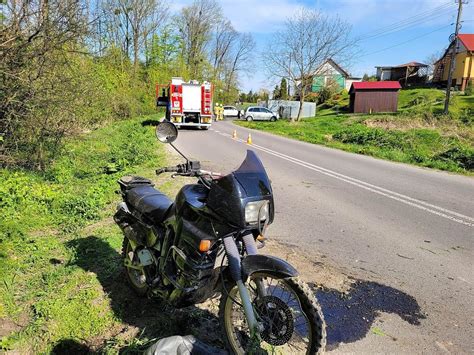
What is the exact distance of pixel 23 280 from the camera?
4.23 metres

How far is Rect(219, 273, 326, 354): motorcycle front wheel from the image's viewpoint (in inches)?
97.3

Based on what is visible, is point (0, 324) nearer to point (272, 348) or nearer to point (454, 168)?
point (272, 348)

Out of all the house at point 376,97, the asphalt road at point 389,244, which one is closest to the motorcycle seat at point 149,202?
the asphalt road at point 389,244

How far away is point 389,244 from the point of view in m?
5.57

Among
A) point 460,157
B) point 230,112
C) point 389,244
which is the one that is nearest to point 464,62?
point 230,112

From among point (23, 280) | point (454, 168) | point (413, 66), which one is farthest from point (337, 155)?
point (413, 66)

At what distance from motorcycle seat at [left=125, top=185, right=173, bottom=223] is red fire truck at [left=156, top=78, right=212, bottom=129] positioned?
67.3 feet

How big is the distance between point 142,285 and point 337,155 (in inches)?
493

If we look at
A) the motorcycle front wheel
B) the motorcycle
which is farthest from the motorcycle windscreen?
the motorcycle front wheel

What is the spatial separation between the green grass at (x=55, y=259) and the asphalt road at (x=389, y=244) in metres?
2.23

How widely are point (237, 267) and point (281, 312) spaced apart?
1.30 feet

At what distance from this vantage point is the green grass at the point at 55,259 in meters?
3.41

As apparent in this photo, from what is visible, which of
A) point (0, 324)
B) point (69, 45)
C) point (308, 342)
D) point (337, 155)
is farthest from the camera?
point (337, 155)

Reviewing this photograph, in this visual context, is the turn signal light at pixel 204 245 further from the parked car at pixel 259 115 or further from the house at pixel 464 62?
the house at pixel 464 62
